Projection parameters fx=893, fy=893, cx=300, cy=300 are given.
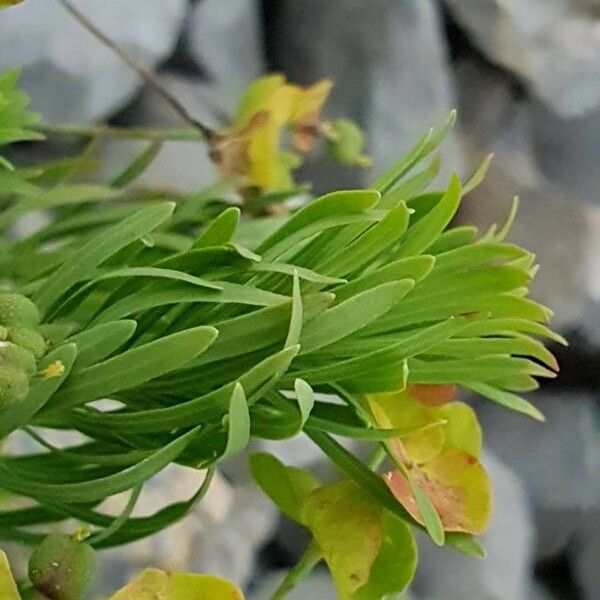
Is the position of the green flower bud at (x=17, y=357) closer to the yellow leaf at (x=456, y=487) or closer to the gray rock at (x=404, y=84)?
the yellow leaf at (x=456, y=487)

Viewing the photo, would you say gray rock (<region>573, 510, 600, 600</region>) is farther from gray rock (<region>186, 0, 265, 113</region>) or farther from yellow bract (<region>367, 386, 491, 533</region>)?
yellow bract (<region>367, 386, 491, 533</region>)

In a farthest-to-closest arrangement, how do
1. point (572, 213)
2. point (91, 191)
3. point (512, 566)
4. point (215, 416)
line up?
point (572, 213), point (512, 566), point (91, 191), point (215, 416)

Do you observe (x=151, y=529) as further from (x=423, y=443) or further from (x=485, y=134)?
(x=485, y=134)

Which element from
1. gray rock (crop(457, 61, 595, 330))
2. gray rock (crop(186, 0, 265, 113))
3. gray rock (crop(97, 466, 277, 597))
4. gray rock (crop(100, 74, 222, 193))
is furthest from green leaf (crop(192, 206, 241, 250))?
gray rock (crop(457, 61, 595, 330))

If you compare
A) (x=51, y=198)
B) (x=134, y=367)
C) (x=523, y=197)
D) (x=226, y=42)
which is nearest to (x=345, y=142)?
(x=51, y=198)

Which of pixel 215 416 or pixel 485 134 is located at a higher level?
pixel 215 416

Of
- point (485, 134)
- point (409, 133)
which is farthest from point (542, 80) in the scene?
point (409, 133)

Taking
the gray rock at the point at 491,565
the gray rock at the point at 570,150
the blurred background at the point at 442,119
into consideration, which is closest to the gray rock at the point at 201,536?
the blurred background at the point at 442,119
